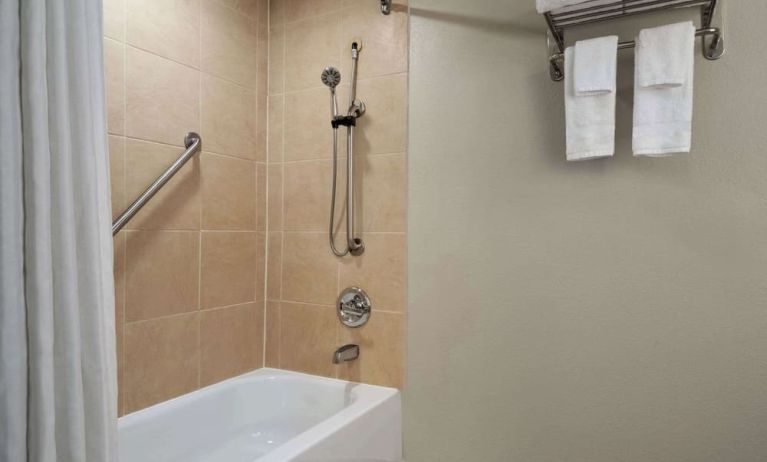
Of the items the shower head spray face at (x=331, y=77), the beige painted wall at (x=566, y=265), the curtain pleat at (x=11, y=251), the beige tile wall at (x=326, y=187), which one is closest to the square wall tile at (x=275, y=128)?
the beige tile wall at (x=326, y=187)

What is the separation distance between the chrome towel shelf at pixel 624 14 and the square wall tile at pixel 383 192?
710 millimetres

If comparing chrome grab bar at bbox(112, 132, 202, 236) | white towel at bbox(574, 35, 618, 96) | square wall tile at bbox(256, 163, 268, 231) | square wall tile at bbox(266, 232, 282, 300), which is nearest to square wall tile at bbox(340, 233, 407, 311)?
square wall tile at bbox(266, 232, 282, 300)

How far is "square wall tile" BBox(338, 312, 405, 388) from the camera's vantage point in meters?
1.95

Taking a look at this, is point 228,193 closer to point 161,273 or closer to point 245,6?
point 161,273

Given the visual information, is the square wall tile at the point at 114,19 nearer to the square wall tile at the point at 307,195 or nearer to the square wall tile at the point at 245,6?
the square wall tile at the point at 245,6

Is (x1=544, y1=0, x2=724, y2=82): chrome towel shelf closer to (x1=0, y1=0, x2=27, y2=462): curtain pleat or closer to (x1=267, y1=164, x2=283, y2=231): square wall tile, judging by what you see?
(x1=267, y1=164, x2=283, y2=231): square wall tile

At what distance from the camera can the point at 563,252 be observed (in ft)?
5.43

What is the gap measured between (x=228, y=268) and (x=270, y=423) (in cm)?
68

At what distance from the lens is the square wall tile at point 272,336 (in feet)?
7.30

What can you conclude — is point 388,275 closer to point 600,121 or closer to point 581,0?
A: point 600,121

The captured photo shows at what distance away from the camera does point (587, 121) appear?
1.48 meters

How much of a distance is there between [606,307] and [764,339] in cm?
42

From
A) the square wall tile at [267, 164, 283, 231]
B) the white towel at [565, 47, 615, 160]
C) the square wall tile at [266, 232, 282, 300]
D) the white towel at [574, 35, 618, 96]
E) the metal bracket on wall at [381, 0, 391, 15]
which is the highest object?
the metal bracket on wall at [381, 0, 391, 15]

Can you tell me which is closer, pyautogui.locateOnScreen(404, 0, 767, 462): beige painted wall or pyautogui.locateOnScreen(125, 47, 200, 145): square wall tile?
pyautogui.locateOnScreen(404, 0, 767, 462): beige painted wall
